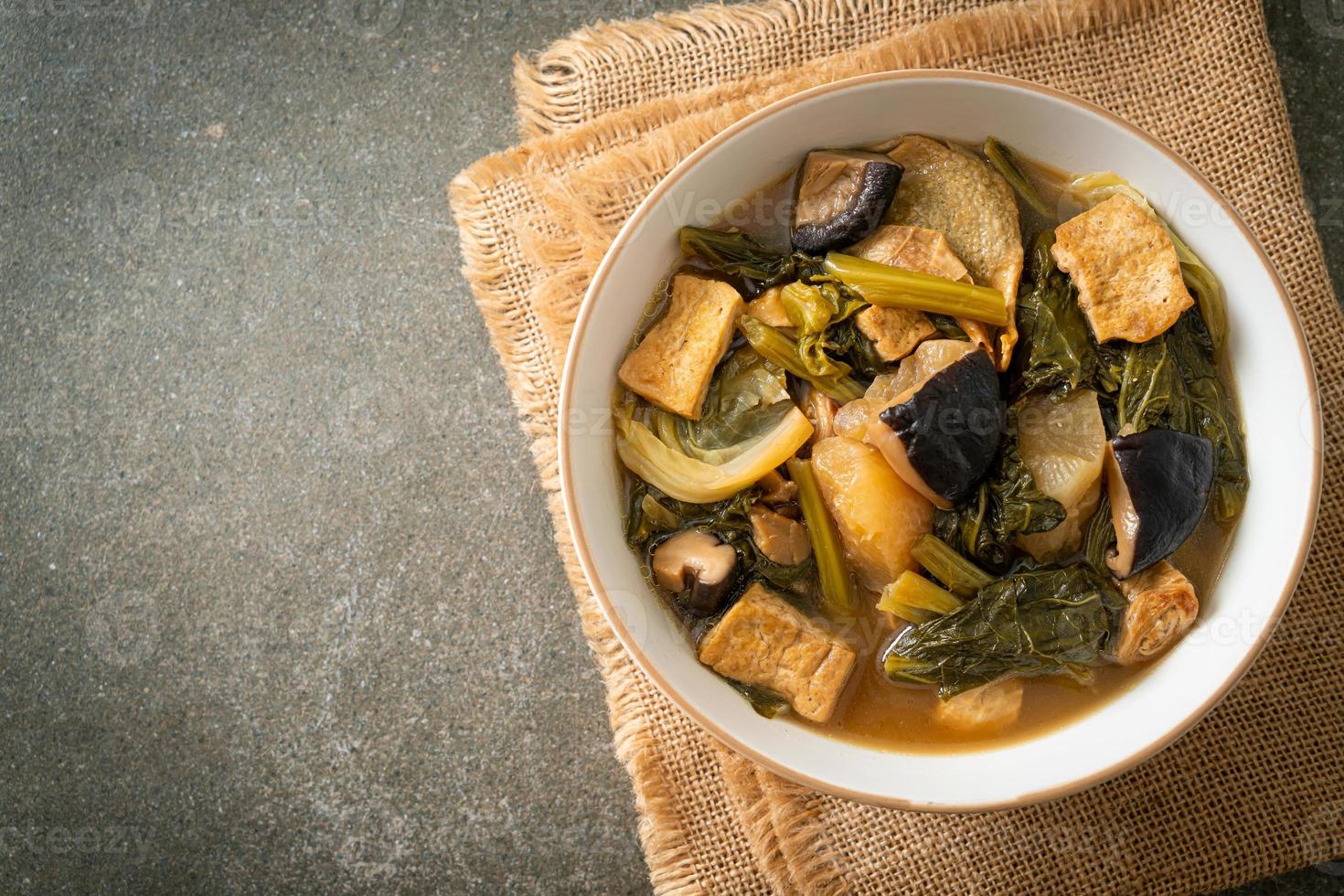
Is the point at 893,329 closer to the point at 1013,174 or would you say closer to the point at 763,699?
the point at 1013,174

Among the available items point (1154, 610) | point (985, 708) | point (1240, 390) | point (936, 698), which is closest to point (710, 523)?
point (936, 698)

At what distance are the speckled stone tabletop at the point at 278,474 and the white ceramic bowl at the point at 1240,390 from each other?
73 centimetres

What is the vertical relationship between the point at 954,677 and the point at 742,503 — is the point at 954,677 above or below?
below

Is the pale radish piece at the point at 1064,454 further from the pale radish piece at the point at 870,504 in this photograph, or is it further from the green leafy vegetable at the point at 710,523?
the green leafy vegetable at the point at 710,523

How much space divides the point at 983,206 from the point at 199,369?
2.61m

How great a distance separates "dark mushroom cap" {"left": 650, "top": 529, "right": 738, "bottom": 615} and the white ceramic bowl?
0.26ft

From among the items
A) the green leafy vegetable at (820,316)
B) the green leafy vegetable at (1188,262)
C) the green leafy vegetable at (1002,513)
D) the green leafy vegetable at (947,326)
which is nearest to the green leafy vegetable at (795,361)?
the green leafy vegetable at (820,316)

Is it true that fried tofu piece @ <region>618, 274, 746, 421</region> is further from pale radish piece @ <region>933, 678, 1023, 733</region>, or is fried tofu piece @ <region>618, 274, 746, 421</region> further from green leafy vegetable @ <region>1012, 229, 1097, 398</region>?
pale radish piece @ <region>933, 678, 1023, 733</region>

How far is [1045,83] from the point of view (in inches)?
118

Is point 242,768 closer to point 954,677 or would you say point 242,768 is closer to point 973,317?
point 954,677

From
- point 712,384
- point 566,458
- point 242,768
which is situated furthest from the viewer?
point 242,768

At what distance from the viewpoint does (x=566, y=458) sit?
2451mm

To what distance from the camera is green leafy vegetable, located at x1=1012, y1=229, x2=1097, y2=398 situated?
2.49m

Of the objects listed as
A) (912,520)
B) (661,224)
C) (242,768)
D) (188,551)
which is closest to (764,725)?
(912,520)
